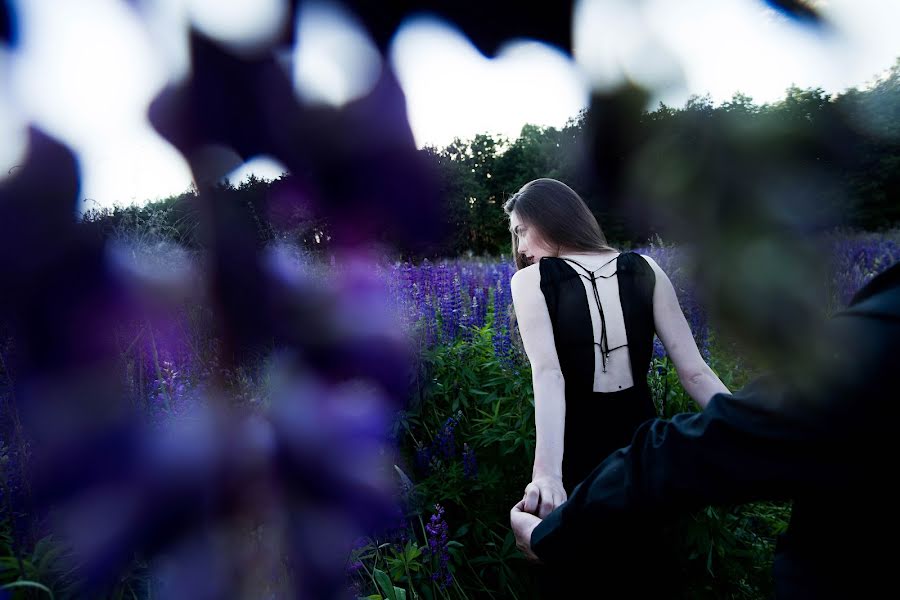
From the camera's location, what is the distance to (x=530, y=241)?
1.83m

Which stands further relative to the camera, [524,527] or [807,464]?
[524,527]

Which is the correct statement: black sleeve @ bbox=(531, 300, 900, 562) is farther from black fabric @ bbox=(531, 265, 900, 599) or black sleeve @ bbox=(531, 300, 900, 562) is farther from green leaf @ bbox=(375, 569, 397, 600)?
green leaf @ bbox=(375, 569, 397, 600)

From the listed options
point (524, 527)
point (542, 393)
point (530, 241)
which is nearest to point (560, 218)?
point (530, 241)

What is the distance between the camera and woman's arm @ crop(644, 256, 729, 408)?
61.7 inches

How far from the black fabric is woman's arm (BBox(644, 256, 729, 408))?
3.45 feet

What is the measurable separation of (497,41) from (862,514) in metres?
0.73

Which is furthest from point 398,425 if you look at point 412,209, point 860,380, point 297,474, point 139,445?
point 412,209

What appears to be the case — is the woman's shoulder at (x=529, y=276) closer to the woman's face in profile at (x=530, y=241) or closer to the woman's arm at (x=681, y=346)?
the woman's face in profile at (x=530, y=241)

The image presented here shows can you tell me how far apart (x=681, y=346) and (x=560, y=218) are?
619 millimetres

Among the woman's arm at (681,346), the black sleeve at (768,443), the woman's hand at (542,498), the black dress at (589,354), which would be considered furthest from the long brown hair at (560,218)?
the black sleeve at (768,443)

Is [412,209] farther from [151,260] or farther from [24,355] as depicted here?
[24,355]

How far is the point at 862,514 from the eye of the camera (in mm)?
487

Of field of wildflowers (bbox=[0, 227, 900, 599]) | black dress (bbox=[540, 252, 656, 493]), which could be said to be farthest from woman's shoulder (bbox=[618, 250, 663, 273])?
field of wildflowers (bbox=[0, 227, 900, 599])

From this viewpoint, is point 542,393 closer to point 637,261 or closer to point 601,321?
point 601,321
